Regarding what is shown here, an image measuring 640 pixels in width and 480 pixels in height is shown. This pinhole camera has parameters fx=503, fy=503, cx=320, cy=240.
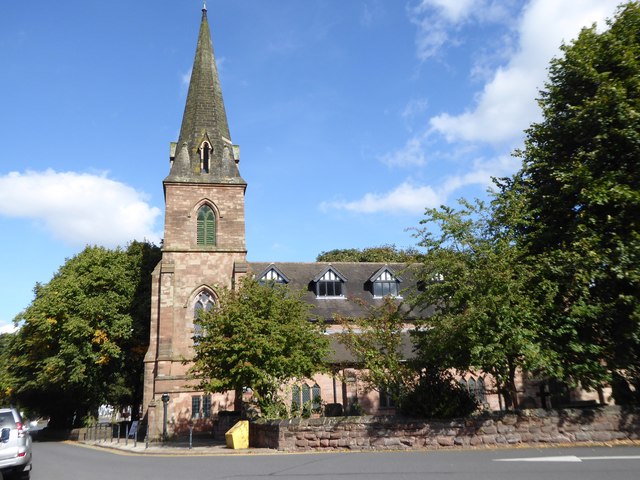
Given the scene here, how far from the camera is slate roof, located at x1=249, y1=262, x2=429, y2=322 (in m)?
31.2

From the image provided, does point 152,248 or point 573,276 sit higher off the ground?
point 152,248

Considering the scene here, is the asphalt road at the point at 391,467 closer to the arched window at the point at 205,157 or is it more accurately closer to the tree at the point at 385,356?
the tree at the point at 385,356

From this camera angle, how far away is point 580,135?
18109 mm

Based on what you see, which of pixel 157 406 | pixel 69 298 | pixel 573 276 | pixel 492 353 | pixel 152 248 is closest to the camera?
pixel 492 353

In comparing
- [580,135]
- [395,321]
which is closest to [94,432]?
[395,321]

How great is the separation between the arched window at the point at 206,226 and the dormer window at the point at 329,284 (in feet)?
23.5

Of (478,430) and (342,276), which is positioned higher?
(342,276)

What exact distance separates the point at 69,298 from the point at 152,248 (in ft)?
25.1

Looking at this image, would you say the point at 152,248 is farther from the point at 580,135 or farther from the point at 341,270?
the point at 580,135

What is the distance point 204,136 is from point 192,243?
24.7ft

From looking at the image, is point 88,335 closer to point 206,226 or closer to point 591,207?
point 206,226

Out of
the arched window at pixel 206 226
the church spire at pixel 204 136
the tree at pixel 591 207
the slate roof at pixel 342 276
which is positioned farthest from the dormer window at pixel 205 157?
the tree at pixel 591 207

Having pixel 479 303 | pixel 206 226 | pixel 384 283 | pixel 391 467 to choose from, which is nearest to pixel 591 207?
pixel 479 303

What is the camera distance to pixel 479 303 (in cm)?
1505
